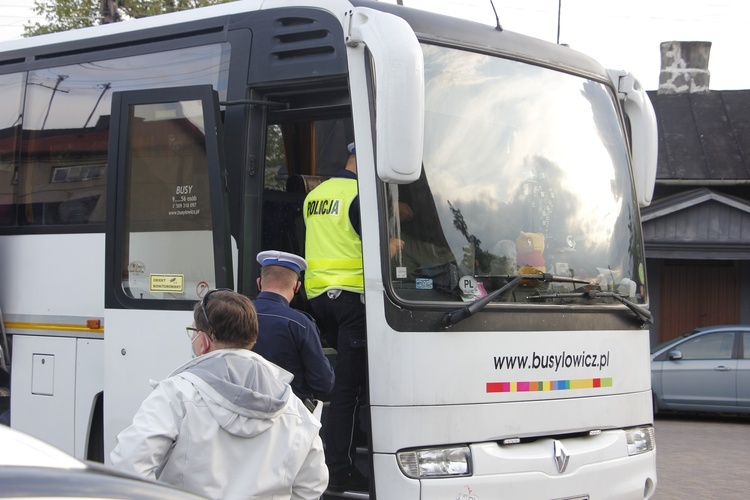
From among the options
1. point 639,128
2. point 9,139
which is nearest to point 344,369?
point 639,128

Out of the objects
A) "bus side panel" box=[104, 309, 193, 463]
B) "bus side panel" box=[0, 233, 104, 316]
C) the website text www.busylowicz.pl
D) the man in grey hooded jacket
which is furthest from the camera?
"bus side panel" box=[0, 233, 104, 316]

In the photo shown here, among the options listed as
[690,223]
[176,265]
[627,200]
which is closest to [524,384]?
[627,200]

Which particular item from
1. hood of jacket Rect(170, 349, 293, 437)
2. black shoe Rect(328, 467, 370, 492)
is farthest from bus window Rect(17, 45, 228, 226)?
hood of jacket Rect(170, 349, 293, 437)

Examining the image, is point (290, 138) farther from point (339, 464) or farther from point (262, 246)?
point (339, 464)

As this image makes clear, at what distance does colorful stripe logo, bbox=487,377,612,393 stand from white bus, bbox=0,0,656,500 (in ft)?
0.04

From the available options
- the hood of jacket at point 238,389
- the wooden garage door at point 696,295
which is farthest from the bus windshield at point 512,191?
the wooden garage door at point 696,295

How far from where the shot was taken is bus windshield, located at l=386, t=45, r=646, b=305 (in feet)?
17.7

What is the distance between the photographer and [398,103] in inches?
188

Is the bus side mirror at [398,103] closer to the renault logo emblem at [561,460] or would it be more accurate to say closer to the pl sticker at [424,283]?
the pl sticker at [424,283]

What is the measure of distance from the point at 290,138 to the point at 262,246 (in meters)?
1.12

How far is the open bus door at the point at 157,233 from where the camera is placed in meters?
5.64

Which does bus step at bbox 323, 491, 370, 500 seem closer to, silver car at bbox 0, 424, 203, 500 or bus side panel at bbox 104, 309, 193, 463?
bus side panel at bbox 104, 309, 193, 463

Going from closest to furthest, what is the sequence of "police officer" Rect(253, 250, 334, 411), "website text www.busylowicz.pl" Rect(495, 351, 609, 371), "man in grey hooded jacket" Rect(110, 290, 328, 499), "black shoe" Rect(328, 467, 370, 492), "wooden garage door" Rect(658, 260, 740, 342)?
"man in grey hooded jacket" Rect(110, 290, 328, 499)
"police officer" Rect(253, 250, 334, 411)
"website text www.busylowicz.pl" Rect(495, 351, 609, 371)
"black shoe" Rect(328, 467, 370, 492)
"wooden garage door" Rect(658, 260, 740, 342)

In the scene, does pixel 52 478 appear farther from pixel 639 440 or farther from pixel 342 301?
pixel 639 440
